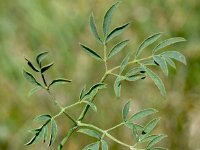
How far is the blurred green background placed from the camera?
2.37 meters

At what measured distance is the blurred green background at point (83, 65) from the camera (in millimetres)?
2369

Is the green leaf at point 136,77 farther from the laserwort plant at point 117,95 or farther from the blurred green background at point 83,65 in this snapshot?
the blurred green background at point 83,65

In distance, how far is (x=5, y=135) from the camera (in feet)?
8.50

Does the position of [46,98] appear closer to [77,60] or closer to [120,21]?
[77,60]

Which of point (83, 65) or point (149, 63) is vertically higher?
point (83, 65)

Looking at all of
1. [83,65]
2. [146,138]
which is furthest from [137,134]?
[83,65]

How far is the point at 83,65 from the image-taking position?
2771 mm

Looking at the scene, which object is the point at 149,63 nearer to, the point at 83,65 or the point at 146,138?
the point at 146,138

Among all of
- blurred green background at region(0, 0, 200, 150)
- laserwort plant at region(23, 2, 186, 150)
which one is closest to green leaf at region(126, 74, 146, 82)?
laserwort plant at region(23, 2, 186, 150)

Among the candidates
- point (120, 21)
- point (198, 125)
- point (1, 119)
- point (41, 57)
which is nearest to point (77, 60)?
point (120, 21)

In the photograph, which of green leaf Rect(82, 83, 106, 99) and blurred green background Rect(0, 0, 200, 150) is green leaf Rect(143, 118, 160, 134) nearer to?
green leaf Rect(82, 83, 106, 99)

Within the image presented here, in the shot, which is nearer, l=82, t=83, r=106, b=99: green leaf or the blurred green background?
l=82, t=83, r=106, b=99: green leaf

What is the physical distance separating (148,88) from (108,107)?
22cm

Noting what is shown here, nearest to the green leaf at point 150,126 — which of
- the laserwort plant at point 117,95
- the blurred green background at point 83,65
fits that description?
the laserwort plant at point 117,95
